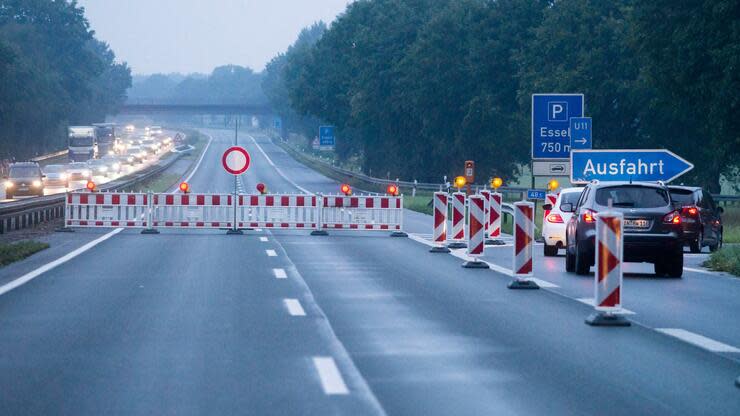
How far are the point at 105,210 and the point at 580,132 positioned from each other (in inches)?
481

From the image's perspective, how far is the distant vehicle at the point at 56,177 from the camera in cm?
7149

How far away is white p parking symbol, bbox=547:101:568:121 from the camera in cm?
3503

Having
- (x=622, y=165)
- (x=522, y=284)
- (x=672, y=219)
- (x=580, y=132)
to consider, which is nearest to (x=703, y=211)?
(x=580, y=132)

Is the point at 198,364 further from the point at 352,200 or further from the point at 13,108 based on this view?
the point at 13,108

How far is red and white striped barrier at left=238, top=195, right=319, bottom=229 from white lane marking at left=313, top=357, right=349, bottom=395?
22.9m

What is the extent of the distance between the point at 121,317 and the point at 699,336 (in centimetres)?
562

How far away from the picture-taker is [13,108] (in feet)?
341

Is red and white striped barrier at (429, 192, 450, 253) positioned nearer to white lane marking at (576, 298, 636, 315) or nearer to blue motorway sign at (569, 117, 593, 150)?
blue motorway sign at (569, 117, 593, 150)

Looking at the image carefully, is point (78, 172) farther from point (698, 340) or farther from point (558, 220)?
point (698, 340)

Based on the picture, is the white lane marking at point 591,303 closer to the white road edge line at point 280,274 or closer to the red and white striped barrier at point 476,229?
the white road edge line at point 280,274

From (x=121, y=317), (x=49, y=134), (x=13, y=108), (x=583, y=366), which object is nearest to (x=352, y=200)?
(x=121, y=317)


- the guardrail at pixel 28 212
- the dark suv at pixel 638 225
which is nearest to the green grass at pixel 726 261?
the dark suv at pixel 638 225

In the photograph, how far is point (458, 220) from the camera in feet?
85.8

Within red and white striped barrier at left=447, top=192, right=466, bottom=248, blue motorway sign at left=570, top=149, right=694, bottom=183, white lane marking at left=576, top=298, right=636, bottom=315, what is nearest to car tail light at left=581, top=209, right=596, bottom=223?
white lane marking at left=576, top=298, right=636, bottom=315
